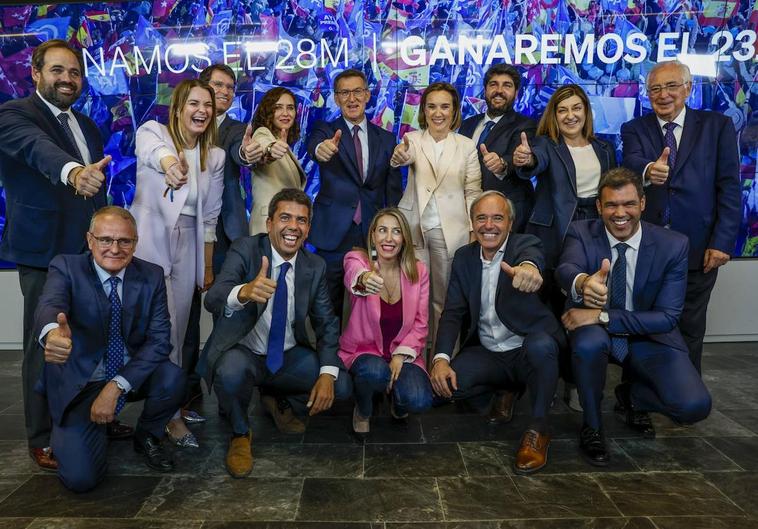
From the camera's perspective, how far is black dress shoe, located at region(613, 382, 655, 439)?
293cm

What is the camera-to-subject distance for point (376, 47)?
4.76 meters

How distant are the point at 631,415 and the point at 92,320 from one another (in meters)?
2.53

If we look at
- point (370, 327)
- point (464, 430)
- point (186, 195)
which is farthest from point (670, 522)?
point (186, 195)

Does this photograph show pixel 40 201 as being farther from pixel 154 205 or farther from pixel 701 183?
pixel 701 183

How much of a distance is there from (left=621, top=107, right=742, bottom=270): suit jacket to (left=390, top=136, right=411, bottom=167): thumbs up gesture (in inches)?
46.6

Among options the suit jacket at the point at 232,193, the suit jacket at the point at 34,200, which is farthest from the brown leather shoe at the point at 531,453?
the suit jacket at the point at 34,200

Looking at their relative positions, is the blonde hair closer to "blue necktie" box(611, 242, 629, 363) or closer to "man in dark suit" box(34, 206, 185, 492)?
"man in dark suit" box(34, 206, 185, 492)

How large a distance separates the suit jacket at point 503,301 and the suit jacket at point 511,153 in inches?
21.1

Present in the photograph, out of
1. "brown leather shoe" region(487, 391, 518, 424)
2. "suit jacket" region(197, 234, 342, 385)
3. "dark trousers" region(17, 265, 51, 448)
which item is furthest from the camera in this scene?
"brown leather shoe" region(487, 391, 518, 424)

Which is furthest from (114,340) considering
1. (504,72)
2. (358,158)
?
(504,72)

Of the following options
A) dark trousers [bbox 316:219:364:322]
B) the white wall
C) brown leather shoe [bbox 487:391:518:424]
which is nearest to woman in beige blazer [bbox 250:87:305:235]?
dark trousers [bbox 316:219:364:322]

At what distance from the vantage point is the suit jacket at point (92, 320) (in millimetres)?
2410

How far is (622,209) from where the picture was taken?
109 inches

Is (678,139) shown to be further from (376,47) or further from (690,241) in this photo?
(376,47)
